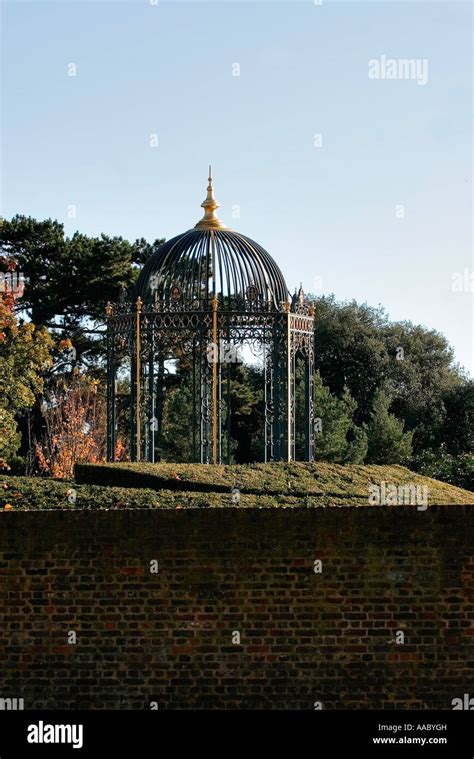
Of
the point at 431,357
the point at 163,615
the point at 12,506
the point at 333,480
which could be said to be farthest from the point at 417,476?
the point at 431,357

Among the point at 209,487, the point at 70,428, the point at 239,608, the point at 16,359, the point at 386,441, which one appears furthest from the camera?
the point at 70,428

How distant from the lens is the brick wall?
12.4 metres

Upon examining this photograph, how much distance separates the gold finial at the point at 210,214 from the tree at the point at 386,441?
11242mm

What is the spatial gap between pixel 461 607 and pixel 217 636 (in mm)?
2317

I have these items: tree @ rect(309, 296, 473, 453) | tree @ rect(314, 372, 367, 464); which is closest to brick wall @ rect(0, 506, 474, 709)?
tree @ rect(314, 372, 367, 464)

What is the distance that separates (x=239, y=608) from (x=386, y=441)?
21.9 metres

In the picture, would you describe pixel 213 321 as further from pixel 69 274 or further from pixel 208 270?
pixel 69 274

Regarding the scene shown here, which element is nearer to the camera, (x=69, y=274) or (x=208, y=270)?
(x=208, y=270)

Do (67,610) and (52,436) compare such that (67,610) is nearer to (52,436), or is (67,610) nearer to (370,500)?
(370,500)

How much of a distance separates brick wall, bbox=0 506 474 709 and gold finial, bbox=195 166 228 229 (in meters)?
11.7

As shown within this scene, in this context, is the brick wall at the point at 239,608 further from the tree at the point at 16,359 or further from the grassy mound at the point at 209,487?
the tree at the point at 16,359

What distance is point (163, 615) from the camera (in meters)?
12.5

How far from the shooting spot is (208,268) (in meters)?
23.7

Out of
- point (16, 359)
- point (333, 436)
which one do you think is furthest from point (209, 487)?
point (333, 436)
